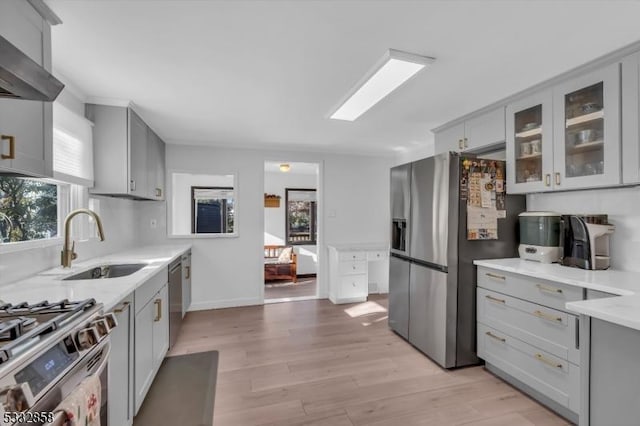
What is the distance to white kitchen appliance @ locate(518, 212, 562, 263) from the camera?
2.30 meters

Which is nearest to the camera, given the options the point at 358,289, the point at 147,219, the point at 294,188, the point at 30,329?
the point at 30,329

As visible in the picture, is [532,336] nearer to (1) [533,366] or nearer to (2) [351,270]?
(1) [533,366]

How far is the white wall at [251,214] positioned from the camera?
4.05 metres

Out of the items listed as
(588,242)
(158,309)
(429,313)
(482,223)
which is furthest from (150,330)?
(588,242)

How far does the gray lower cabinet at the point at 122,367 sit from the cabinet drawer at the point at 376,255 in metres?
3.22

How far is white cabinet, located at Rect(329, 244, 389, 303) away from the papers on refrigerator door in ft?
6.52

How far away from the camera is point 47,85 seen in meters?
1.11

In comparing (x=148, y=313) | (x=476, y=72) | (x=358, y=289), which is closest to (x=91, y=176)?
(x=148, y=313)

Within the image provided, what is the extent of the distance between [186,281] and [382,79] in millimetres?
3176

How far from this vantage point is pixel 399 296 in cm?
315

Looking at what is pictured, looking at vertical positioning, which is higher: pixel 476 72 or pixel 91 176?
pixel 476 72

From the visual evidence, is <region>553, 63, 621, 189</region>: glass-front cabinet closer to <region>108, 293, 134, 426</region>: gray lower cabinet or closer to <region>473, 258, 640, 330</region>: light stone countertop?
<region>473, 258, 640, 330</region>: light stone countertop

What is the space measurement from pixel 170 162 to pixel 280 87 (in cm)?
240

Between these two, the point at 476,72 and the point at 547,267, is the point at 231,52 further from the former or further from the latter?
the point at 547,267
